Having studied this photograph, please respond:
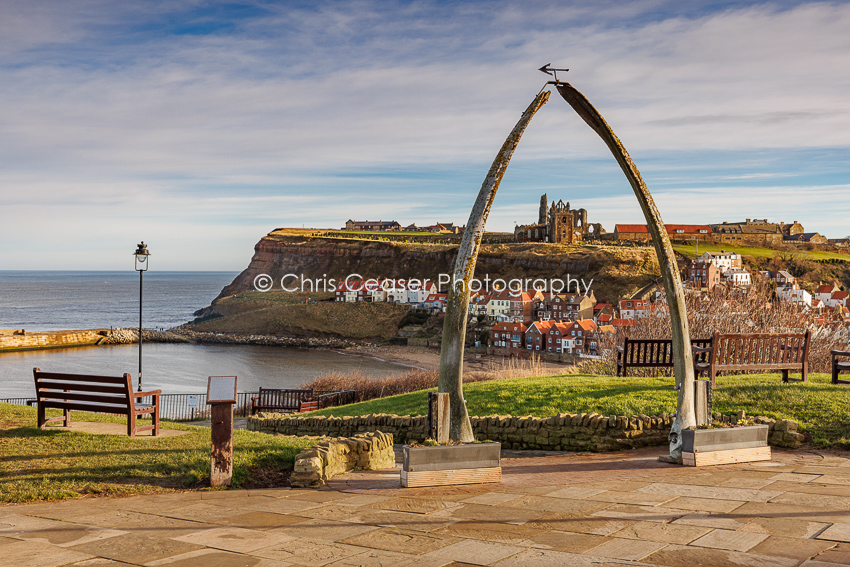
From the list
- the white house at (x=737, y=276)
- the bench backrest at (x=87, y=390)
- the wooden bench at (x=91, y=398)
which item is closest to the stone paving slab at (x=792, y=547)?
the wooden bench at (x=91, y=398)

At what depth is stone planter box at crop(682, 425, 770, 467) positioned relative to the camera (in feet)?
26.5

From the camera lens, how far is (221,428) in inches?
281

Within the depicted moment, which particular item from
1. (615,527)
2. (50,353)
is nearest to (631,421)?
(615,527)

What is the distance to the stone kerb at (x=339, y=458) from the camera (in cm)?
736

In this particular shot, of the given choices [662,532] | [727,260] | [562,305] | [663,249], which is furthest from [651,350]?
[727,260]

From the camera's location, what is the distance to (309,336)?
106 m

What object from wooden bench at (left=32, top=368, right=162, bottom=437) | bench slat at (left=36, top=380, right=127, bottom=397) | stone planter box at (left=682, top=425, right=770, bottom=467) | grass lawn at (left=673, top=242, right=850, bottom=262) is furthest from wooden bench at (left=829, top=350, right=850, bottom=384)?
grass lawn at (left=673, top=242, right=850, bottom=262)

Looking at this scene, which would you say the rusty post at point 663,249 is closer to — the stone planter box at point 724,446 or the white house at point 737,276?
the stone planter box at point 724,446

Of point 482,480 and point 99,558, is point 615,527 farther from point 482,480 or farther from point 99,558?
point 99,558

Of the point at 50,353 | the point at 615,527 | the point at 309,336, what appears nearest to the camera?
the point at 615,527

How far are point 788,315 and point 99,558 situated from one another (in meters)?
30.0

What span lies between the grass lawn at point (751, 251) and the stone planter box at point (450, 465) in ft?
399

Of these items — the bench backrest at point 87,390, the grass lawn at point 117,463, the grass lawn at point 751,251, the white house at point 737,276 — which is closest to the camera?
the grass lawn at point 117,463

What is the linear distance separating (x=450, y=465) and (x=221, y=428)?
8.25 ft
